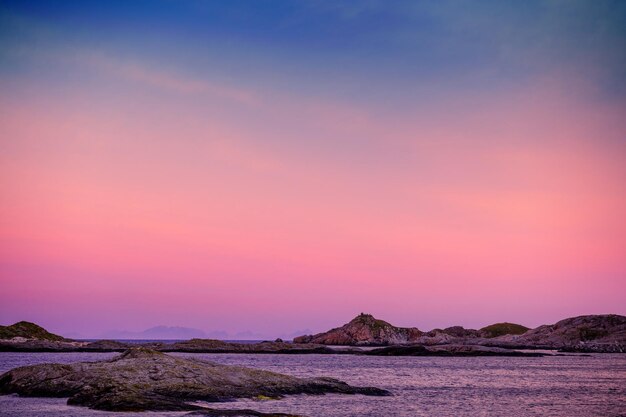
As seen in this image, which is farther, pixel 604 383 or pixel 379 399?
pixel 604 383

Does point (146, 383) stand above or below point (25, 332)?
below

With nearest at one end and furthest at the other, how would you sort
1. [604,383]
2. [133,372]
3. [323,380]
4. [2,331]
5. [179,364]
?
[133,372] → [179,364] → [323,380] → [604,383] → [2,331]

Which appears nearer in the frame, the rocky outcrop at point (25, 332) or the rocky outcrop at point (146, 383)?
the rocky outcrop at point (146, 383)

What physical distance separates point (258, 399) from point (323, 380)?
34.5 feet

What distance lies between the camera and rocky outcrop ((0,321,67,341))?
186125 mm

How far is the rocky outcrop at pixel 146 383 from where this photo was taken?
1601 inches

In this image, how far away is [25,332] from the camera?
7480 inches

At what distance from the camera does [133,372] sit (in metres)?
46.6

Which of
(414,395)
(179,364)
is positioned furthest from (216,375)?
(414,395)

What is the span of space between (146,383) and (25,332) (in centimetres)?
16649

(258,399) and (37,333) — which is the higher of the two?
(37,333)

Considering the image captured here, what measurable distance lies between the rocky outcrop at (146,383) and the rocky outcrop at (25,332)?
154 m

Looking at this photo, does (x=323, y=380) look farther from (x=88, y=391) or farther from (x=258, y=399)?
(x=88, y=391)

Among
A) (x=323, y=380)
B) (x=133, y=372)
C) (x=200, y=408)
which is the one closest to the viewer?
(x=200, y=408)
